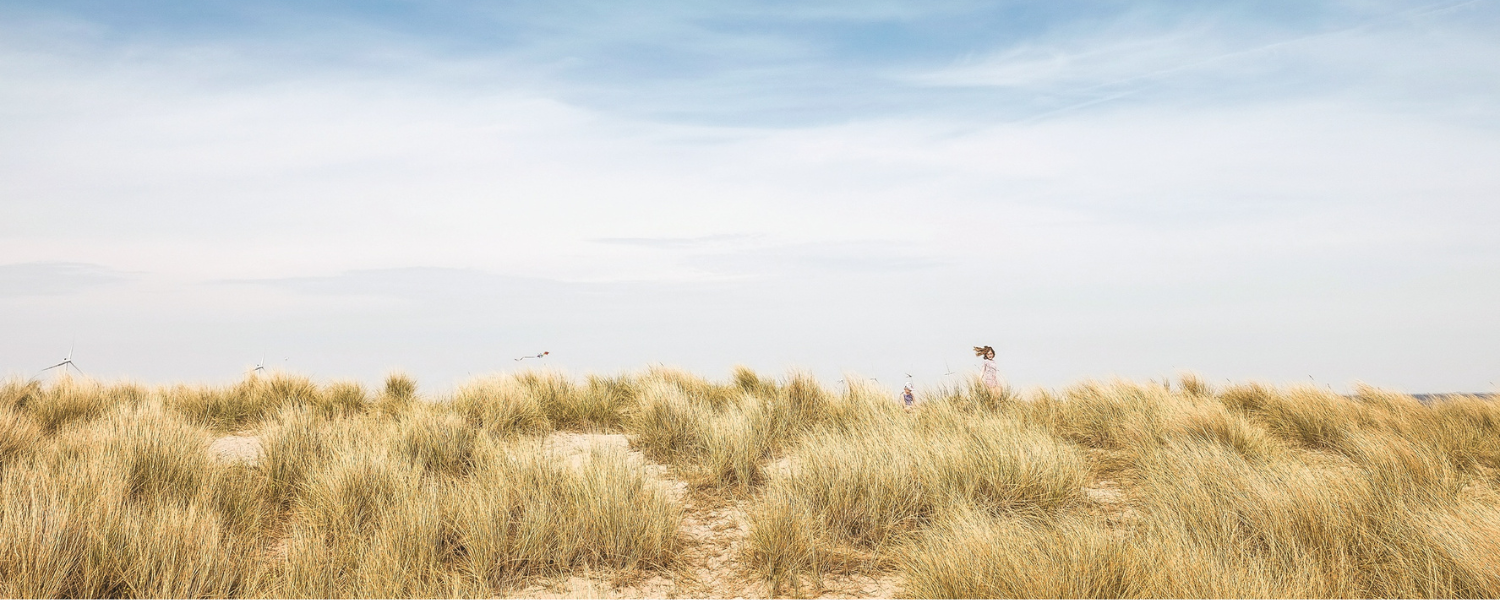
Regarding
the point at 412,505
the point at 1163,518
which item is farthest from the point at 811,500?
the point at 412,505

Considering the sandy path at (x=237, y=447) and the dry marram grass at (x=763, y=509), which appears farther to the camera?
the sandy path at (x=237, y=447)

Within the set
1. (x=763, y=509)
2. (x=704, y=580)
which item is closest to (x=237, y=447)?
(x=704, y=580)

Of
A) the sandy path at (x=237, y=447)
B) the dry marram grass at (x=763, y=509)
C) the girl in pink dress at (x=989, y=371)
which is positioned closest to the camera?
the dry marram grass at (x=763, y=509)

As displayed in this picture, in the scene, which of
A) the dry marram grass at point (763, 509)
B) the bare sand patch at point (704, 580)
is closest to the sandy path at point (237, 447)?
the dry marram grass at point (763, 509)

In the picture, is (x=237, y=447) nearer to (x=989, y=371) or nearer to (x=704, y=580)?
(x=704, y=580)

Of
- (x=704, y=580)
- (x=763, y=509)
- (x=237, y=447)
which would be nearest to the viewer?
(x=704, y=580)

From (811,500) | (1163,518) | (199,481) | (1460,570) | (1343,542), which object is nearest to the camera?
(1460,570)

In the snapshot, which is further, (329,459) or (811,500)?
(329,459)

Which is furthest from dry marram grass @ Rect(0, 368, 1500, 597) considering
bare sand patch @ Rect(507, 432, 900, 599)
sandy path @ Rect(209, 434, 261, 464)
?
sandy path @ Rect(209, 434, 261, 464)

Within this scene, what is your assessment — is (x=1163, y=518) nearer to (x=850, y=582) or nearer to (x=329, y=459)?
(x=850, y=582)

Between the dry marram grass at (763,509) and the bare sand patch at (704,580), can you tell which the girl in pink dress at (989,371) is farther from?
the bare sand patch at (704,580)

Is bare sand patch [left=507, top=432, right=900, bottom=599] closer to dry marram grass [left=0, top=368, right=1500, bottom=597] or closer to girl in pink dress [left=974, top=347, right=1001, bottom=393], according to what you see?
dry marram grass [left=0, top=368, right=1500, bottom=597]

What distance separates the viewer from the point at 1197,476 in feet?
18.7

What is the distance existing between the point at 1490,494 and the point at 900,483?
5.03m
